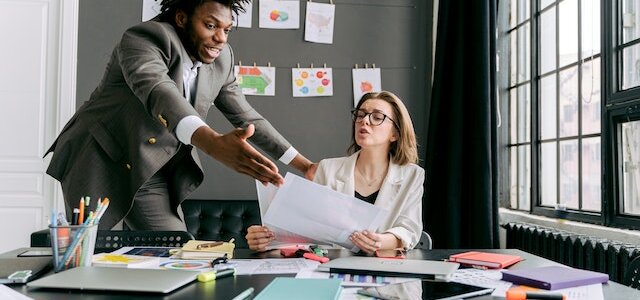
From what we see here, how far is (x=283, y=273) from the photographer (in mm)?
1083

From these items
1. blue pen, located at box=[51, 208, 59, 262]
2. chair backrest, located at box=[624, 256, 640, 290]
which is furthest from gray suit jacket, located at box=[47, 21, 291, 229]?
chair backrest, located at box=[624, 256, 640, 290]

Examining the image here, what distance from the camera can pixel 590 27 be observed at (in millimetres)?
2375

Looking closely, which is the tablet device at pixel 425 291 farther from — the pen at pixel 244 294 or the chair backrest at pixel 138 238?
the chair backrest at pixel 138 238

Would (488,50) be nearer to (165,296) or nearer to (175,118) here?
(175,118)

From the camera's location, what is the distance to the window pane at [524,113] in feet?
9.54

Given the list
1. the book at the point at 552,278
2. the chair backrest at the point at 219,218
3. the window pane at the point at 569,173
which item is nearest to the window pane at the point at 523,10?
the window pane at the point at 569,173

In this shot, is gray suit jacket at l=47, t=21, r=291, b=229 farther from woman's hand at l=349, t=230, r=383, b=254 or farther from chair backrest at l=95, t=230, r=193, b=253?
woman's hand at l=349, t=230, r=383, b=254

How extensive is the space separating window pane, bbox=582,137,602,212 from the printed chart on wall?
160cm

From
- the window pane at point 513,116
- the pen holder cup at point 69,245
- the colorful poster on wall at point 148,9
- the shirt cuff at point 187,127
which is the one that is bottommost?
the pen holder cup at point 69,245

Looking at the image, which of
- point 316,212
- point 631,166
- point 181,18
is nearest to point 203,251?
point 316,212

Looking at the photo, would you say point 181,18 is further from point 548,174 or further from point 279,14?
point 548,174

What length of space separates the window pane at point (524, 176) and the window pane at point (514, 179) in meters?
0.02

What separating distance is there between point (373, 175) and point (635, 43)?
1060 mm

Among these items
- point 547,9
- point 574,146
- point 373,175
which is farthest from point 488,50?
point 373,175
